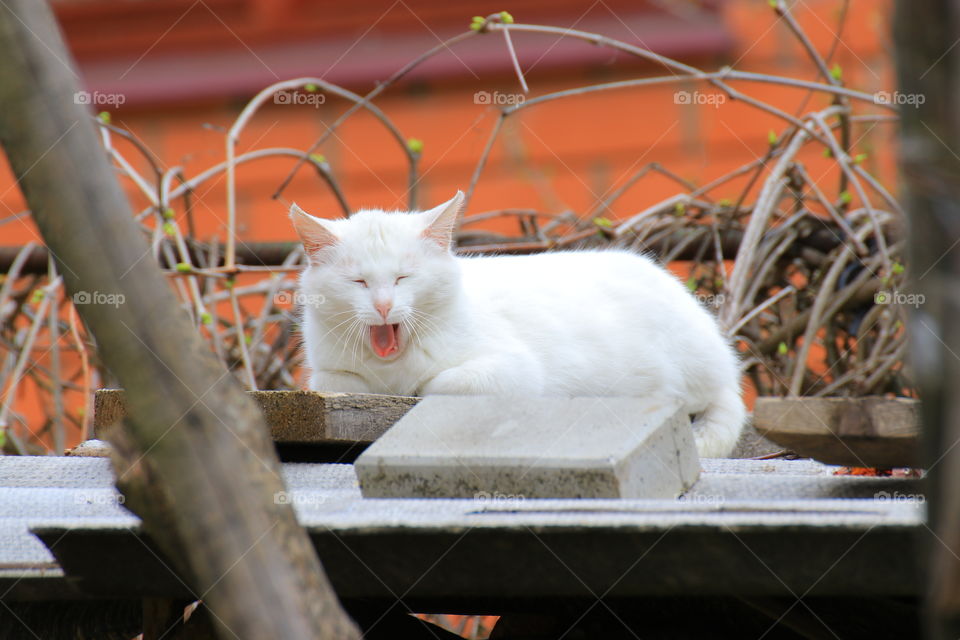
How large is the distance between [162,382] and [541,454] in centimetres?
75

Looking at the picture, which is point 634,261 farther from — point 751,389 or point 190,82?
point 190,82

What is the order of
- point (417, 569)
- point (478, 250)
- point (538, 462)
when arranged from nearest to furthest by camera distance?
point (417, 569) → point (538, 462) → point (478, 250)

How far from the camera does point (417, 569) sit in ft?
3.97

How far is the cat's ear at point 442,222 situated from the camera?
2537 mm

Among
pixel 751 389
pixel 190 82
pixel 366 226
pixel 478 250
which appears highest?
pixel 190 82

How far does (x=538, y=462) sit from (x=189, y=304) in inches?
82.4

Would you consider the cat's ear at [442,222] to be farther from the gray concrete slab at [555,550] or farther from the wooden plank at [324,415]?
the gray concrete slab at [555,550]

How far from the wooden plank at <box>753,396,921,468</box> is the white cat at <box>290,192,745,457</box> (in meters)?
0.94

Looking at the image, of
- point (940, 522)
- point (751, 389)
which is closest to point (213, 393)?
point (940, 522)

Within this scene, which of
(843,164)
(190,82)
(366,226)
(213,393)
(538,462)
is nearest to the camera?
(213,393)

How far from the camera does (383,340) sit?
2.47 metres
